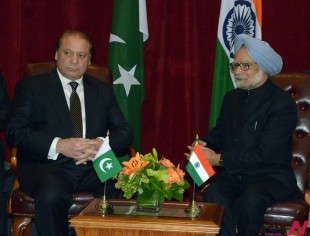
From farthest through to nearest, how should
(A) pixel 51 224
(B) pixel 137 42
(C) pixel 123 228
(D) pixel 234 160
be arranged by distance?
(B) pixel 137 42
(D) pixel 234 160
(A) pixel 51 224
(C) pixel 123 228

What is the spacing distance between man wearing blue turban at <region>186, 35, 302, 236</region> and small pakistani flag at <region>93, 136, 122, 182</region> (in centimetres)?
92

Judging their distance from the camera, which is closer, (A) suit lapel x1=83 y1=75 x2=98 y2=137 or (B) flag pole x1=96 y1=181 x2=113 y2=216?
(B) flag pole x1=96 y1=181 x2=113 y2=216

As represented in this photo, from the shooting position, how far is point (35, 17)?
227 inches

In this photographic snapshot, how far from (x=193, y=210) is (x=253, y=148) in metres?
0.93

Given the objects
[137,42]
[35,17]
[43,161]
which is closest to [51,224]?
[43,161]

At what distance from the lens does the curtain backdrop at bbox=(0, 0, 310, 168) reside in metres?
5.70

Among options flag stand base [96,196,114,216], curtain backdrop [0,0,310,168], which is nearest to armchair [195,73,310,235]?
flag stand base [96,196,114,216]

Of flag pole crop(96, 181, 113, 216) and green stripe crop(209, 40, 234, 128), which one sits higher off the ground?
green stripe crop(209, 40, 234, 128)

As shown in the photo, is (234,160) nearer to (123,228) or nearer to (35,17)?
(123,228)

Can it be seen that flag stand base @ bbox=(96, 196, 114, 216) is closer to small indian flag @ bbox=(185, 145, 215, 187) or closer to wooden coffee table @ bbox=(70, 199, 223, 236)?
wooden coffee table @ bbox=(70, 199, 223, 236)

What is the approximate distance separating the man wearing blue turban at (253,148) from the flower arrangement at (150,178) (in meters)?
0.71

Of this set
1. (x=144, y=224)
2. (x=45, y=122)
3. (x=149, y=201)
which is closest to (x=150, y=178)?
(x=149, y=201)

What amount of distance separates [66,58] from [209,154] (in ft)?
4.04

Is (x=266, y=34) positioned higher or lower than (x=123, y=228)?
higher
